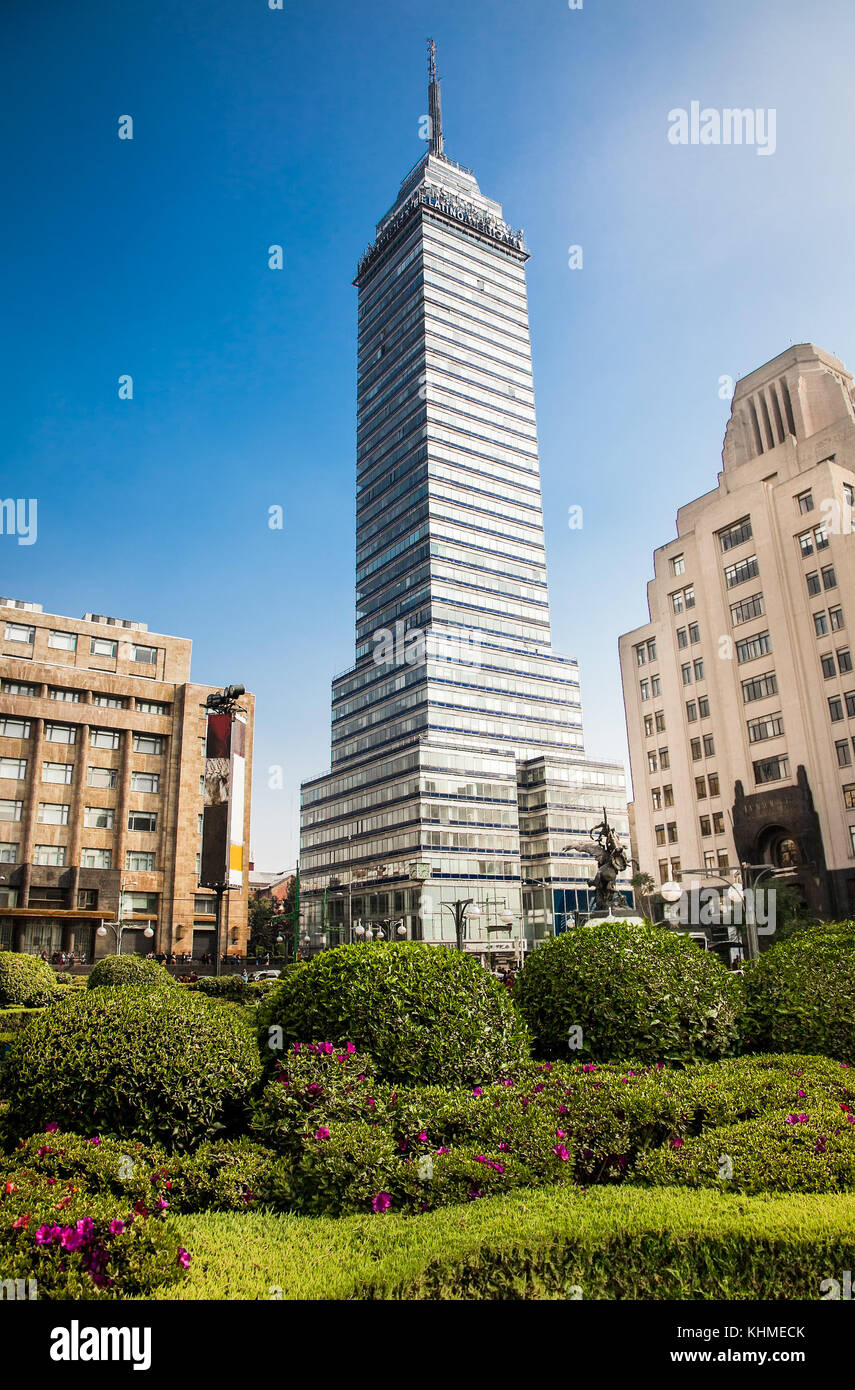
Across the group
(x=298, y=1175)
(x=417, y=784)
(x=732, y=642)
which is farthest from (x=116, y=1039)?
→ (x=417, y=784)

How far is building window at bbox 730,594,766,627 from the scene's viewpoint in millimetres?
52969

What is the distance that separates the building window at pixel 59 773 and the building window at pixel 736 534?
50.7 metres

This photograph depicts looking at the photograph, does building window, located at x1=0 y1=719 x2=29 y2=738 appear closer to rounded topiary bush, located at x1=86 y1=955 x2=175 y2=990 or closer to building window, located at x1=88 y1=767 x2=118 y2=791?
building window, located at x1=88 y1=767 x2=118 y2=791

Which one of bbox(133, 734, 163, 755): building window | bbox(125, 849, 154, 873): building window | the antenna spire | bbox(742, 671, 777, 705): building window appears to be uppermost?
the antenna spire

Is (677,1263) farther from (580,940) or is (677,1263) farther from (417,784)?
(417,784)

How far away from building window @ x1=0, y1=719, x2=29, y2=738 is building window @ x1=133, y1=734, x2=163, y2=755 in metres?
7.88

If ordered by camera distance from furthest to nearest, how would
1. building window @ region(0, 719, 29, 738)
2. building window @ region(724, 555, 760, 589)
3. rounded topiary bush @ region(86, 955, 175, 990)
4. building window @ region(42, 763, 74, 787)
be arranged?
1. building window @ region(42, 763, 74, 787)
2. building window @ region(0, 719, 29, 738)
3. building window @ region(724, 555, 760, 589)
4. rounded topiary bush @ region(86, 955, 175, 990)

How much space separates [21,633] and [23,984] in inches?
1721

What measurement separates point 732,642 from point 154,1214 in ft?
176

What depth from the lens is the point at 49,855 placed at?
198 ft

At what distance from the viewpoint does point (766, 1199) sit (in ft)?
21.1

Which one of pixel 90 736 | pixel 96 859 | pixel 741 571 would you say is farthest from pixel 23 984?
pixel 741 571

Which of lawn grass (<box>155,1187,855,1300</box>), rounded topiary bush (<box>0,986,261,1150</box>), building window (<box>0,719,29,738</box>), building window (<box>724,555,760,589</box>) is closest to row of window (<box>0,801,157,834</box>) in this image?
building window (<box>0,719,29,738</box>)

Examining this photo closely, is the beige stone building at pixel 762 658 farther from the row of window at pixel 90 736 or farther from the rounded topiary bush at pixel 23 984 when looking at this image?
the rounded topiary bush at pixel 23 984
